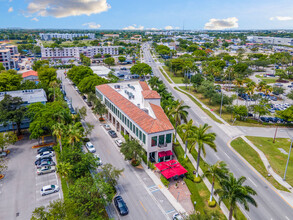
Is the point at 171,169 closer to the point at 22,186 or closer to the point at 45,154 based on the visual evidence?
the point at 22,186

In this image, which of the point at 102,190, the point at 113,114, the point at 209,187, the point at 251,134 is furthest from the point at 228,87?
the point at 102,190

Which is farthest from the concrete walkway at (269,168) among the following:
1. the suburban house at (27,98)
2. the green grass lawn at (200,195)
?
the suburban house at (27,98)

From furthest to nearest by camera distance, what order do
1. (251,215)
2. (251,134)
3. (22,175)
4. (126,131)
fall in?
1. (251,134)
2. (126,131)
3. (22,175)
4. (251,215)

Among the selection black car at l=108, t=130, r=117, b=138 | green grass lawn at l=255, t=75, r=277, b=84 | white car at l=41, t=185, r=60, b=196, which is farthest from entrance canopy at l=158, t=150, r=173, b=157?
green grass lawn at l=255, t=75, r=277, b=84

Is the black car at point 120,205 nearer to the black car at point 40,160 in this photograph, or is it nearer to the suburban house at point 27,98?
the black car at point 40,160

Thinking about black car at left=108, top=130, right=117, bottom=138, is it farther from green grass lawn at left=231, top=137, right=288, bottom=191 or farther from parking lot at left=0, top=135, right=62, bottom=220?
green grass lawn at left=231, top=137, right=288, bottom=191

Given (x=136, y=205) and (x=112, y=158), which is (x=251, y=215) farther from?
(x=112, y=158)
